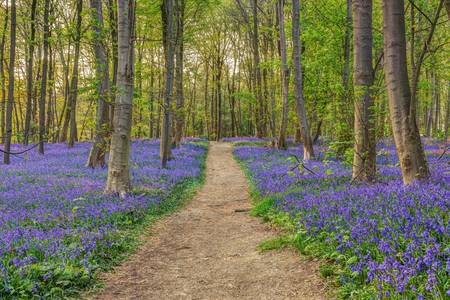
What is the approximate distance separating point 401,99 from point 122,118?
795 cm

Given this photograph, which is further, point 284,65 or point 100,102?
point 284,65

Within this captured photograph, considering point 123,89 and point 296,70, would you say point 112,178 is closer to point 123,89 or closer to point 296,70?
point 123,89

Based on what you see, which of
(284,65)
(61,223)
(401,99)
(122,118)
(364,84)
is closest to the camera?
(61,223)

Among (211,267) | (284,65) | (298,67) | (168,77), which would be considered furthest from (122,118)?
(284,65)

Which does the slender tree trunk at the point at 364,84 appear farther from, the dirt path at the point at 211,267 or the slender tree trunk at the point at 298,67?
the slender tree trunk at the point at 298,67

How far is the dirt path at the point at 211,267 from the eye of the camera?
5.66 meters

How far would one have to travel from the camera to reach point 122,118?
11898 mm

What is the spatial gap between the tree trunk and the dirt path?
3579mm

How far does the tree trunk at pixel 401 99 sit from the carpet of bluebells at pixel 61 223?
21.3 ft

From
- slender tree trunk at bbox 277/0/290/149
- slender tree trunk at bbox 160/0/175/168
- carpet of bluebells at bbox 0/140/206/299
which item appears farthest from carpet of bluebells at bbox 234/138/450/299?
slender tree trunk at bbox 277/0/290/149

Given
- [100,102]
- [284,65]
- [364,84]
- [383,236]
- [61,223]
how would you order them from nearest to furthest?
[383,236] < [61,223] < [364,84] < [100,102] < [284,65]

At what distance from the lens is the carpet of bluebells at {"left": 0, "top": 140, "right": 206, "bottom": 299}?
539 centimetres

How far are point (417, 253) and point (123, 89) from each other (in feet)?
31.2

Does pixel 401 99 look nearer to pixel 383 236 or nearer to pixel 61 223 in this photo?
pixel 383 236
